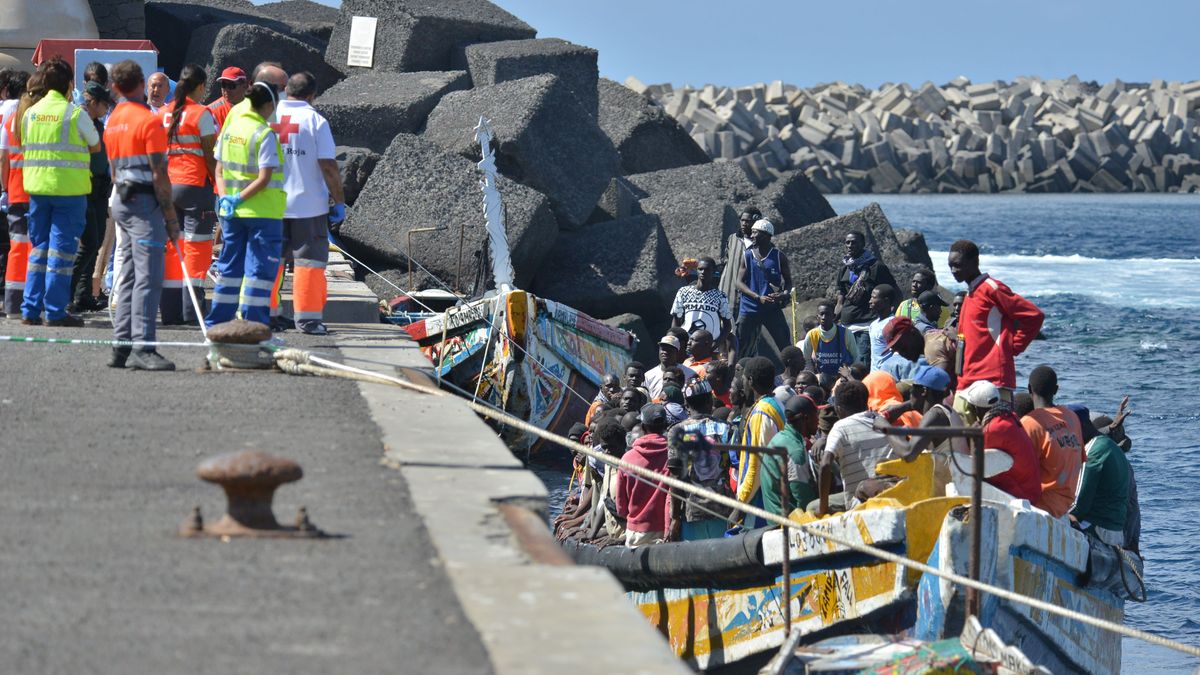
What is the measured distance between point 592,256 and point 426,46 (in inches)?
290

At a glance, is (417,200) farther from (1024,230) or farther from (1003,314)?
(1024,230)

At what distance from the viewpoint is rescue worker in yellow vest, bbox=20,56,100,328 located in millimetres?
10445

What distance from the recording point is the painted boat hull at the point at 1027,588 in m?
8.00

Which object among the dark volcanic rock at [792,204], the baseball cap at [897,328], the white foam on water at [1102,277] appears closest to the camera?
the baseball cap at [897,328]

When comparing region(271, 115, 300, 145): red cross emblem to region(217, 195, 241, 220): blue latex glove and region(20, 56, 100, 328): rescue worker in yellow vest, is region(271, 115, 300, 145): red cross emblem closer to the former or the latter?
region(217, 195, 241, 220): blue latex glove

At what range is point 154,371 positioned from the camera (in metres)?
9.27

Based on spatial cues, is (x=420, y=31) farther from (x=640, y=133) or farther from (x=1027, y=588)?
(x=1027, y=588)

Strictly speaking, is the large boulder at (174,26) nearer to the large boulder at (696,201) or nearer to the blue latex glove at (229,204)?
the large boulder at (696,201)

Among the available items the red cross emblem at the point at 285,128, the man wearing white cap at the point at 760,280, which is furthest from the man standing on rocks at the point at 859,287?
the red cross emblem at the point at 285,128

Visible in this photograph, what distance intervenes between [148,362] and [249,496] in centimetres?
379

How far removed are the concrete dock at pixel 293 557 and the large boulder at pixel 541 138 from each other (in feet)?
43.3

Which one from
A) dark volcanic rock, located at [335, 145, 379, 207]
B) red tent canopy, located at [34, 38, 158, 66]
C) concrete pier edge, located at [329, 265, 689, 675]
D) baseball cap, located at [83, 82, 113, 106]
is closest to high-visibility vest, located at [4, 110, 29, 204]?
baseball cap, located at [83, 82, 113, 106]

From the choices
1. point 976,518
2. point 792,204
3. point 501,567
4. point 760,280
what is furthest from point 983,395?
point 792,204

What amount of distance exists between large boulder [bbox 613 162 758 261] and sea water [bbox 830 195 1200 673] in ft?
4.50
